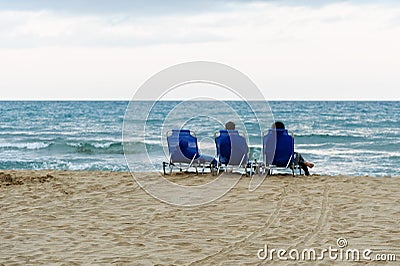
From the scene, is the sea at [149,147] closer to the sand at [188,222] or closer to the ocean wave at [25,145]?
the ocean wave at [25,145]

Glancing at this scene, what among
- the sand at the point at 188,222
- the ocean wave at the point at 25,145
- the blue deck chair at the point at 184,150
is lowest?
the sand at the point at 188,222

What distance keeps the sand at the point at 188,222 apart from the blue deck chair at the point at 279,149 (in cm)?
47

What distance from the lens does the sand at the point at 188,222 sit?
498 centimetres

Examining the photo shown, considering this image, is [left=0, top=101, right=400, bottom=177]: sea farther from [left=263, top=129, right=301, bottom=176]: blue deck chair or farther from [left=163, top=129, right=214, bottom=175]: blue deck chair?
[left=263, top=129, right=301, bottom=176]: blue deck chair

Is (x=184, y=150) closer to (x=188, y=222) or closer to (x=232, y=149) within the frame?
(x=232, y=149)

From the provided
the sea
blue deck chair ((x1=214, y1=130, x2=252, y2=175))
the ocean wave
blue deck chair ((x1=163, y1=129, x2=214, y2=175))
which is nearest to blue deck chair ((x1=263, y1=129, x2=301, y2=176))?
blue deck chair ((x1=214, y1=130, x2=252, y2=175))

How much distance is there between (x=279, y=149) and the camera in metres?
9.39

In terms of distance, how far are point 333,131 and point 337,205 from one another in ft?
73.3

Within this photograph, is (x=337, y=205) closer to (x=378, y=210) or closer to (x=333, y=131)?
(x=378, y=210)

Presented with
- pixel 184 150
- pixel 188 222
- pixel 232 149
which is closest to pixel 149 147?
pixel 184 150

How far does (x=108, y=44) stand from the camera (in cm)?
2672

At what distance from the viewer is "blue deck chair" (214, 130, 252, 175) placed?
9477 millimetres

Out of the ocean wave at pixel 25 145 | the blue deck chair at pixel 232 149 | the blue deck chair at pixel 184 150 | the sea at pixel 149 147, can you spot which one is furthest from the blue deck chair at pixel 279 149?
the ocean wave at pixel 25 145

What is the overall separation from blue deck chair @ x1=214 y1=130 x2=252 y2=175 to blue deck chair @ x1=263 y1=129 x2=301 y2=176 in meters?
0.37
